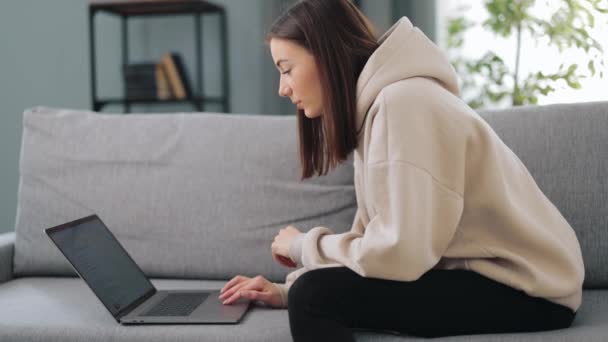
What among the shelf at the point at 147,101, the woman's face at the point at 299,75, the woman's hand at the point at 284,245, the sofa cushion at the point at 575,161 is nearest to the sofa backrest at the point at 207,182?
the sofa cushion at the point at 575,161

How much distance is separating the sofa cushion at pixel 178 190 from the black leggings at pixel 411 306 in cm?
49

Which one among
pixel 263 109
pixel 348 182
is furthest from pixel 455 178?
pixel 263 109

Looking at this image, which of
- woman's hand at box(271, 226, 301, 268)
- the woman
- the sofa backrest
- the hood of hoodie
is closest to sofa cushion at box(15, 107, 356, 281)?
the sofa backrest

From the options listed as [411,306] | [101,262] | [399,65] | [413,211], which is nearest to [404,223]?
[413,211]

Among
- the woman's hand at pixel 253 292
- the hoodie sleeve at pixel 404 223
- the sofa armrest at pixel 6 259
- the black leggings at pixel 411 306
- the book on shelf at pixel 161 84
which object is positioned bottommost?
the sofa armrest at pixel 6 259

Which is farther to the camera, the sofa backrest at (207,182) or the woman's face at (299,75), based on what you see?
the sofa backrest at (207,182)

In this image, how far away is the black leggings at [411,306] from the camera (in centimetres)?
116

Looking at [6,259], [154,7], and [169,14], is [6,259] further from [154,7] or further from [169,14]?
[169,14]

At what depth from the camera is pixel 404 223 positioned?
1103 millimetres

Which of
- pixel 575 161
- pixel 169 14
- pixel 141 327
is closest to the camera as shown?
pixel 141 327

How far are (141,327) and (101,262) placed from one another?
22 cm

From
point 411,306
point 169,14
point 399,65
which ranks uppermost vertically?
point 169,14

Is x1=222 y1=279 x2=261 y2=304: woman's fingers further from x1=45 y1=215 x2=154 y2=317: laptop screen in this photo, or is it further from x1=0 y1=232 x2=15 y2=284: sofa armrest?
x1=0 y1=232 x2=15 y2=284: sofa armrest

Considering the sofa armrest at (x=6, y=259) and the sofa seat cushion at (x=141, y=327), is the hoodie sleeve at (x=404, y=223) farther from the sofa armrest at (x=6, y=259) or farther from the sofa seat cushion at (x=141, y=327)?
the sofa armrest at (x=6, y=259)
